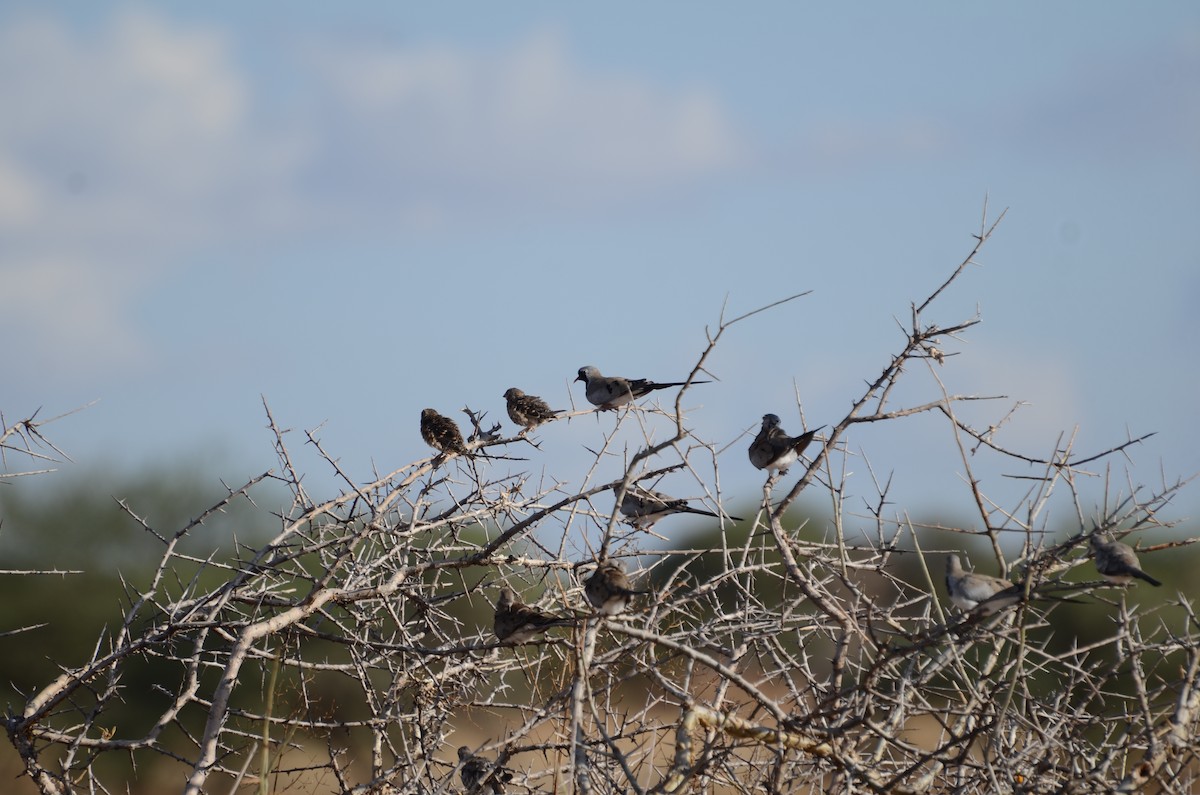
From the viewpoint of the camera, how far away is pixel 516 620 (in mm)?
6164

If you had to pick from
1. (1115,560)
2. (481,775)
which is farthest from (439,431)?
(1115,560)

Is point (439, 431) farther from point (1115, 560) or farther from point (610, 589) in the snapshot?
point (1115, 560)

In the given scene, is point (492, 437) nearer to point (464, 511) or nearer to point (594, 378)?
point (464, 511)

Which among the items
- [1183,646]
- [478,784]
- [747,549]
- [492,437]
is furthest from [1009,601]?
[492,437]

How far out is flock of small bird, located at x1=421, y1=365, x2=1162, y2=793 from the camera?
5.06m

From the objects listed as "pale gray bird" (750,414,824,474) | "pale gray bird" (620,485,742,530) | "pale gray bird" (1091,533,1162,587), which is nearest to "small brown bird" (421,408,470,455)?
"pale gray bird" (620,485,742,530)

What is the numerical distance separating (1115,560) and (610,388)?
194 inches

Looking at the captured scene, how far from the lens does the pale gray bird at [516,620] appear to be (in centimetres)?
584

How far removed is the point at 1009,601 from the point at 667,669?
2.47 m

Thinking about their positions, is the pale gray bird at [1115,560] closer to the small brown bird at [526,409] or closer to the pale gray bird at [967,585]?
the pale gray bird at [967,585]

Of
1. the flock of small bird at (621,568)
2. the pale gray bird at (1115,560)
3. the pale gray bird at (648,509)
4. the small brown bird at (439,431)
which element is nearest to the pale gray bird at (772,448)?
the flock of small bird at (621,568)

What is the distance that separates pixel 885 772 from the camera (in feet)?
15.7

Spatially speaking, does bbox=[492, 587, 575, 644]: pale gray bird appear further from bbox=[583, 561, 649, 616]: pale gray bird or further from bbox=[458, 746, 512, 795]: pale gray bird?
bbox=[458, 746, 512, 795]: pale gray bird

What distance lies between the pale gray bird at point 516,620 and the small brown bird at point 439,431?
159 cm
